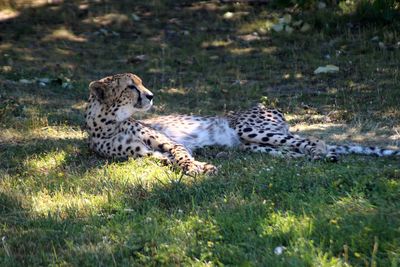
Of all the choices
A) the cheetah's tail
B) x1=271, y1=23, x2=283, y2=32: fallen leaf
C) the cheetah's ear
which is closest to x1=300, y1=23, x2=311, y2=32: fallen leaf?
x1=271, y1=23, x2=283, y2=32: fallen leaf

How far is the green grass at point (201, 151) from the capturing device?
4188 millimetres

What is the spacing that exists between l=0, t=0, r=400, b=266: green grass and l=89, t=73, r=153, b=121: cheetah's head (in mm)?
546

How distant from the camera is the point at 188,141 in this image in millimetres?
7586

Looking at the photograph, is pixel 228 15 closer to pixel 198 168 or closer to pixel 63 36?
pixel 63 36

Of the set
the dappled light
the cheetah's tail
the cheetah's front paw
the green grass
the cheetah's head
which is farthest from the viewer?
the dappled light

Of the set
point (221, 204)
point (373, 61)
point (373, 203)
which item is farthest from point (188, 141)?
point (373, 61)

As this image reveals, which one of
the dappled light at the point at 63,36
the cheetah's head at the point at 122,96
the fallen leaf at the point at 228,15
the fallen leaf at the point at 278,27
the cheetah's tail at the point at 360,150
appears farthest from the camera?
the fallen leaf at the point at 228,15

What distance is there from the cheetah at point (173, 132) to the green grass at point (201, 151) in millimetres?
224

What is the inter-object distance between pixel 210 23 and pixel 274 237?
35.1 feet

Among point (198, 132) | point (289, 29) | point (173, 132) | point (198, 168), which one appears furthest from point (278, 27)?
point (198, 168)

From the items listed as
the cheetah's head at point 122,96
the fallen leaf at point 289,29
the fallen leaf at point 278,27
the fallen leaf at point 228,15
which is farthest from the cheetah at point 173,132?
the fallen leaf at point 228,15

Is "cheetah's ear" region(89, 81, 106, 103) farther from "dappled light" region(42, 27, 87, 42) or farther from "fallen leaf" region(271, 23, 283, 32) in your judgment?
"fallen leaf" region(271, 23, 283, 32)

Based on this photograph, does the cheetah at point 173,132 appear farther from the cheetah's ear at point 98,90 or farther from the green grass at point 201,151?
the green grass at point 201,151

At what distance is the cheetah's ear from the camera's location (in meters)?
7.36
